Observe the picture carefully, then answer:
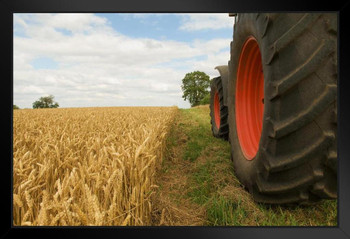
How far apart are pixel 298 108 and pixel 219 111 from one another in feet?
11.1

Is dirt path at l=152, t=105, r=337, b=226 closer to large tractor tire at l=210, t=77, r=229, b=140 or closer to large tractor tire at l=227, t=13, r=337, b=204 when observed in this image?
large tractor tire at l=227, t=13, r=337, b=204

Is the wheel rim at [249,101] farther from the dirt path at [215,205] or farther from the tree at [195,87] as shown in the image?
the tree at [195,87]

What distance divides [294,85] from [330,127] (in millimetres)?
306

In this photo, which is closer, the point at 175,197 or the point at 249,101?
the point at 175,197

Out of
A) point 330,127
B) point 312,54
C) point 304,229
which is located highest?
point 312,54

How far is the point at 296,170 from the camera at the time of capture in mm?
1506

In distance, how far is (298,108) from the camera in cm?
142

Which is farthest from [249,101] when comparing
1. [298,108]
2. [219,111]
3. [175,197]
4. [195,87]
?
[195,87]

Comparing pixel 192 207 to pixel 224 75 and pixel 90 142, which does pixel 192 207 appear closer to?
pixel 90 142

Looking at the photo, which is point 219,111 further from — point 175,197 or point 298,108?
point 298,108

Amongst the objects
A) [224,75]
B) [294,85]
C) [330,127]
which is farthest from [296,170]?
[224,75]

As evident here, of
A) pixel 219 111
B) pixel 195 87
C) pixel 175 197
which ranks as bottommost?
pixel 175 197

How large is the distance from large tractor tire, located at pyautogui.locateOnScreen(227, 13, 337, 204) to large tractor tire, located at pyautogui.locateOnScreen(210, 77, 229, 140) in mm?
2473

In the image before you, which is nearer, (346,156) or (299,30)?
(346,156)
